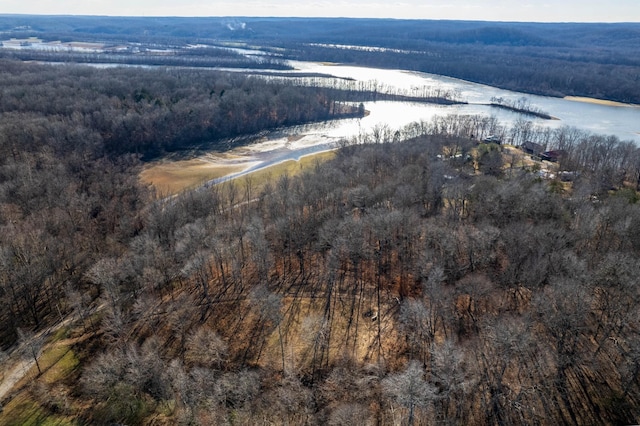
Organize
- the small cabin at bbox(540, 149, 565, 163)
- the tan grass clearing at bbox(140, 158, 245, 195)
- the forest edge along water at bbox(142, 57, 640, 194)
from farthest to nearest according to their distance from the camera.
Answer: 1. the forest edge along water at bbox(142, 57, 640, 194)
2. the small cabin at bbox(540, 149, 565, 163)
3. the tan grass clearing at bbox(140, 158, 245, 195)

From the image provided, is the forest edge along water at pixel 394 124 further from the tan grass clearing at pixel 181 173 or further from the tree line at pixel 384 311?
the tree line at pixel 384 311

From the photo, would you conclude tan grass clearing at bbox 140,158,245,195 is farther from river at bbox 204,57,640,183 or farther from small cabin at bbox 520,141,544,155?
small cabin at bbox 520,141,544,155

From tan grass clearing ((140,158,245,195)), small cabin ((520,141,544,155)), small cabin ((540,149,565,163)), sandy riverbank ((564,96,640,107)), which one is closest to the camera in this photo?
tan grass clearing ((140,158,245,195))

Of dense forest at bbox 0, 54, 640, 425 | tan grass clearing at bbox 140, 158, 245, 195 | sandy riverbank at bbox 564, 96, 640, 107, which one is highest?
sandy riverbank at bbox 564, 96, 640, 107

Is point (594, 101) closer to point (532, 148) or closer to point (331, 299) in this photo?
point (532, 148)

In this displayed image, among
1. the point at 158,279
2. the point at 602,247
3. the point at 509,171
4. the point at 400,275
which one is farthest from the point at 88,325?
the point at 509,171

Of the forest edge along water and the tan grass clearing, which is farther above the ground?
the forest edge along water

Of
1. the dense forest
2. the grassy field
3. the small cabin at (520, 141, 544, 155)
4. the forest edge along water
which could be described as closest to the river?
the forest edge along water

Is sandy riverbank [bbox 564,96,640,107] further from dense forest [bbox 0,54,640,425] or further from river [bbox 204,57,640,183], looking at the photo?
dense forest [bbox 0,54,640,425]

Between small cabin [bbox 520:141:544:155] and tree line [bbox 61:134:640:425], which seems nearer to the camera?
tree line [bbox 61:134:640:425]

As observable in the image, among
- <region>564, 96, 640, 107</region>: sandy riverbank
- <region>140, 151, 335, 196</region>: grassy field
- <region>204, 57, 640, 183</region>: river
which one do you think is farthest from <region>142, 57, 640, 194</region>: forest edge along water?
<region>564, 96, 640, 107</region>: sandy riverbank

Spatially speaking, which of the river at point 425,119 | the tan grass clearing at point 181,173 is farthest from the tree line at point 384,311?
the river at point 425,119
